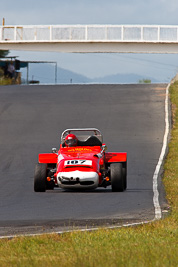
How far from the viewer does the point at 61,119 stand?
3581cm

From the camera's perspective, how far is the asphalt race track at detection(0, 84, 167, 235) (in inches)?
516

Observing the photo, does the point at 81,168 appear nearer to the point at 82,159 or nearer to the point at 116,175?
the point at 82,159

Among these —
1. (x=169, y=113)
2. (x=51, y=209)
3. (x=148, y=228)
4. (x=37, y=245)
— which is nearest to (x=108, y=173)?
(x=51, y=209)

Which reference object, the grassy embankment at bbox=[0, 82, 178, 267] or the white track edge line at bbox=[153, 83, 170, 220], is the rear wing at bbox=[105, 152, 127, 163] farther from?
the grassy embankment at bbox=[0, 82, 178, 267]

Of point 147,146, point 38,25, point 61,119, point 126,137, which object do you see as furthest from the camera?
point 38,25

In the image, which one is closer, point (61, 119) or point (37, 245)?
point (37, 245)

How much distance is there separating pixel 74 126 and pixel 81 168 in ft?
56.2

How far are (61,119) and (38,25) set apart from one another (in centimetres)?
2066

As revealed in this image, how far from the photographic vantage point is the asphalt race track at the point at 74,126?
43.0 feet

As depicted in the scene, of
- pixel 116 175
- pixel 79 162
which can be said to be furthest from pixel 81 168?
pixel 116 175

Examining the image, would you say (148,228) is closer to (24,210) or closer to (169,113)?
(24,210)

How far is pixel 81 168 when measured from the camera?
54.1ft

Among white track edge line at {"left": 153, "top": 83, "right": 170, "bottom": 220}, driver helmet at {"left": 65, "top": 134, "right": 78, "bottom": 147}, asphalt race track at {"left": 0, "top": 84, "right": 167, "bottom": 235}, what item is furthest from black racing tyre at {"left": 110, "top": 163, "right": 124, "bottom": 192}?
driver helmet at {"left": 65, "top": 134, "right": 78, "bottom": 147}

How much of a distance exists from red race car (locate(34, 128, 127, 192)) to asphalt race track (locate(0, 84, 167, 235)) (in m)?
0.33
